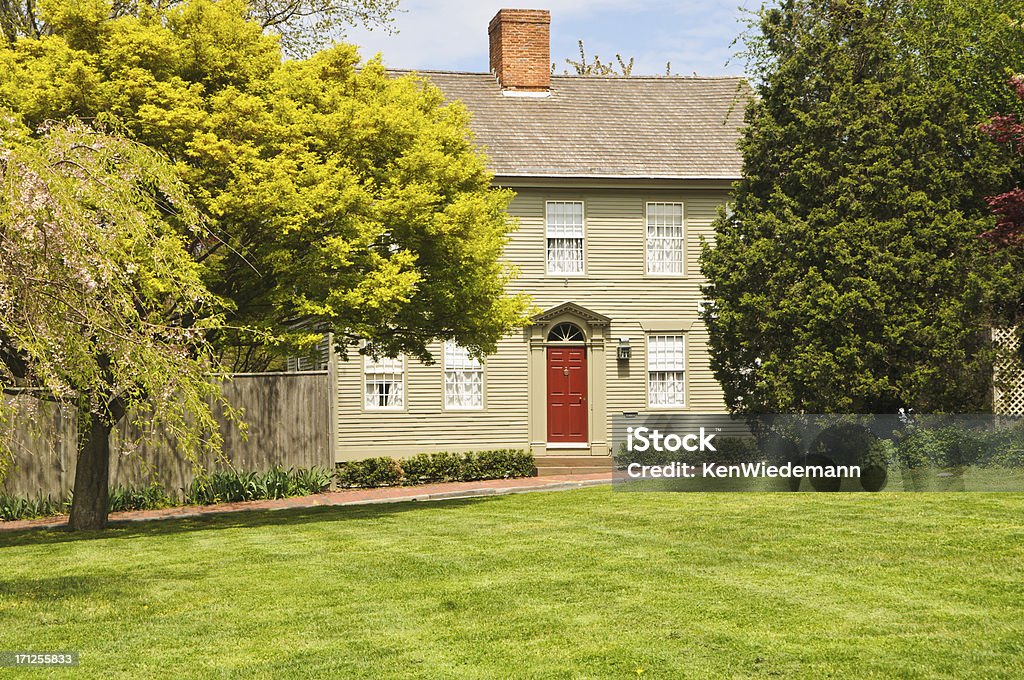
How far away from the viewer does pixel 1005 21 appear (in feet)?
81.3

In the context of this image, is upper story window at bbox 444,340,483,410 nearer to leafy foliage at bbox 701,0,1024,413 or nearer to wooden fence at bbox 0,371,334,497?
wooden fence at bbox 0,371,334,497

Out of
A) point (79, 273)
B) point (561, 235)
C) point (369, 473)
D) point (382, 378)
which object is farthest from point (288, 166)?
point (561, 235)

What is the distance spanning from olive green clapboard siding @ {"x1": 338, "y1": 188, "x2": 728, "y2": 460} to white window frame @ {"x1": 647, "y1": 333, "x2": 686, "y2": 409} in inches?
4.7

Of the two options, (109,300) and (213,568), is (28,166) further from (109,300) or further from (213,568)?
(213,568)

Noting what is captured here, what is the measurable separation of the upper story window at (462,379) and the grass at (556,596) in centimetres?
942

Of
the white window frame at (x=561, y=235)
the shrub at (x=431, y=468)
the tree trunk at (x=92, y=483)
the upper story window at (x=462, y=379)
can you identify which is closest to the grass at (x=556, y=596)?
the tree trunk at (x=92, y=483)

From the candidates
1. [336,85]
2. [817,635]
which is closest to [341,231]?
[336,85]

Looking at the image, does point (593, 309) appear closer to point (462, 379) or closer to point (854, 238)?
point (462, 379)

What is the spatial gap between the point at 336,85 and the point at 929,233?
8.56 m

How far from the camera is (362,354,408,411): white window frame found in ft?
81.2

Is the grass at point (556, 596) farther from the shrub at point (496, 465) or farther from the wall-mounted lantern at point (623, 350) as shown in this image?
the wall-mounted lantern at point (623, 350)

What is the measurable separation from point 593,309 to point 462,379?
310 cm

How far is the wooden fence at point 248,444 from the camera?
1975cm

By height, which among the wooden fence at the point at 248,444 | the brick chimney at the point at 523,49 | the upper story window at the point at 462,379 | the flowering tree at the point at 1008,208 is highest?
the brick chimney at the point at 523,49
